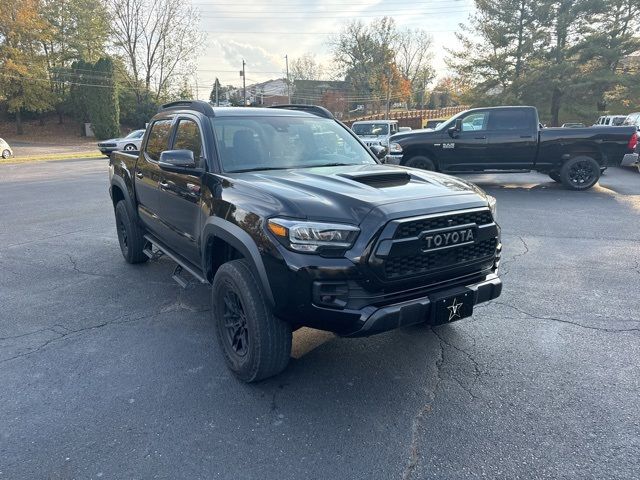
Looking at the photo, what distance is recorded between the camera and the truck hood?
2.74m

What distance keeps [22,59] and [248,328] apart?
1900 inches

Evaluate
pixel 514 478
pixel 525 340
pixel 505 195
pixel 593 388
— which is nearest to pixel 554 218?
pixel 505 195

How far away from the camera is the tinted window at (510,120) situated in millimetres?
11125

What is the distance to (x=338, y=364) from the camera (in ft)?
11.2

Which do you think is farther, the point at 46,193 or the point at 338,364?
the point at 46,193

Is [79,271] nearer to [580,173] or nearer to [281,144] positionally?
[281,144]

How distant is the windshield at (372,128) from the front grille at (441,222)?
18.2 metres

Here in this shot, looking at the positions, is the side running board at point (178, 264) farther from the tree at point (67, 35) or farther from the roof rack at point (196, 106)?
the tree at point (67, 35)

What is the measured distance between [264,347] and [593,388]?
2209 mm

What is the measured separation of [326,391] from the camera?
121 inches

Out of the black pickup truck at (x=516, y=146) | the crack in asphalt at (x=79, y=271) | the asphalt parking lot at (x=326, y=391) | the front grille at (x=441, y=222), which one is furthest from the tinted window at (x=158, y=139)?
the black pickup truck at (x=516, y=146)

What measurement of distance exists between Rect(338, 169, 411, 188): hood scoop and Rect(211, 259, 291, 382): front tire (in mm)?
1003

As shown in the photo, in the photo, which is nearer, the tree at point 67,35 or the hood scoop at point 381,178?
the hood scoop at point 381,178

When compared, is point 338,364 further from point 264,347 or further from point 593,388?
point 593,388
